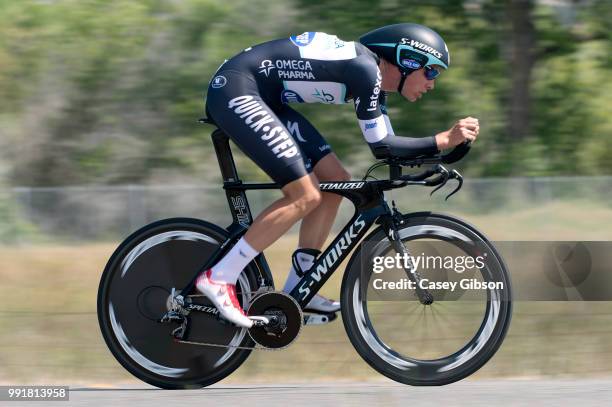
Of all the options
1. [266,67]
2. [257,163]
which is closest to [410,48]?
[266,67]

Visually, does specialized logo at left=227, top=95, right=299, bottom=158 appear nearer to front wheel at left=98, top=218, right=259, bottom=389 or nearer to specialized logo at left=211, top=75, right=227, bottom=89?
specialized logo at left=211, top=75, right=227, bottom=89

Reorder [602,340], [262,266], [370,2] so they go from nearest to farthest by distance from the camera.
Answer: [262,266] < [602,340] < [370,2]

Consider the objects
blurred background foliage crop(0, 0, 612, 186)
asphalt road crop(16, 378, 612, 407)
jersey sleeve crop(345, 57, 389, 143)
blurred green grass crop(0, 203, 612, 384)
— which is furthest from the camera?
blurred background foliage crop(0, 0, 612, 186)

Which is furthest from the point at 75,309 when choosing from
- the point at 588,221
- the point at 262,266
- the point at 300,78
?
the point at 588,221

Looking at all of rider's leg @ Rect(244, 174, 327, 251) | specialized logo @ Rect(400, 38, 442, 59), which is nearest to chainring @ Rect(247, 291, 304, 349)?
rider's leg @ Rect(244, 174, 327, 251)

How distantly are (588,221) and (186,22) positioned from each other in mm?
5758

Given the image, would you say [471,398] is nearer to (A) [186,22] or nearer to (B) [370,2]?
(B) [370,2]

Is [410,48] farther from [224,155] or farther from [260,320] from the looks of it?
[260,320]

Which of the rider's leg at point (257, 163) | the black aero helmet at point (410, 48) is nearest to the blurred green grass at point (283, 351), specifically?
the rider's leg at point (257, 163)

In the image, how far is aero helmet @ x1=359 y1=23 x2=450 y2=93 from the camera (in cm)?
521

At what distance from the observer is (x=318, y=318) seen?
5477mm

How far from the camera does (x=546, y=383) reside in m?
5.61

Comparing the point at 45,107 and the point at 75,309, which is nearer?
the point at 75,309

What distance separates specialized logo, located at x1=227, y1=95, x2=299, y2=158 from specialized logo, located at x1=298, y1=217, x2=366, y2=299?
1.65 feet
